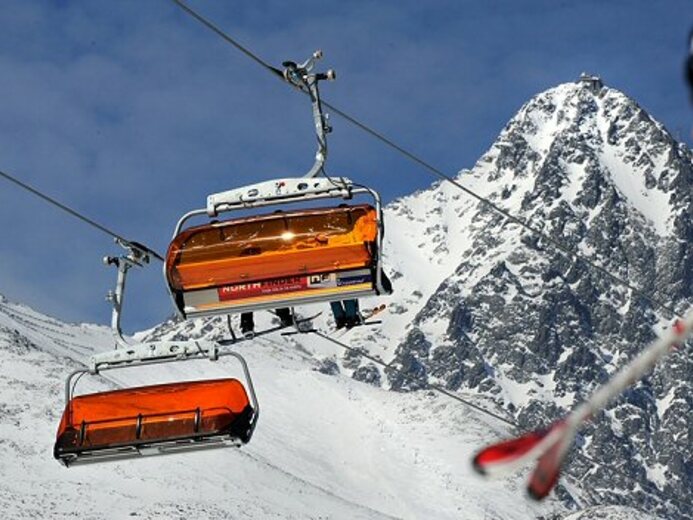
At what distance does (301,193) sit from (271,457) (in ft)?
380

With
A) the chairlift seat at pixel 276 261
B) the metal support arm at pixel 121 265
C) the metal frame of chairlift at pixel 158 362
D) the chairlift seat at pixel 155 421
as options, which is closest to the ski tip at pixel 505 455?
the metal frame of chairlift at pixel 158 362

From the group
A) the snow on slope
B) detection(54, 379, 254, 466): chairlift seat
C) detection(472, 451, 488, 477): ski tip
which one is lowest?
detection(472, 451, 488, 477): ski tip

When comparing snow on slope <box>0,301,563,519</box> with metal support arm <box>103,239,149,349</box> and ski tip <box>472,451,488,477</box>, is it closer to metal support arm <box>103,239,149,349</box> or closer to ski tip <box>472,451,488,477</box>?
metal support arm <box>103,239,149,349</box>

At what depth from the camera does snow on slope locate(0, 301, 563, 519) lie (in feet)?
309

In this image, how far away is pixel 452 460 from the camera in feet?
497

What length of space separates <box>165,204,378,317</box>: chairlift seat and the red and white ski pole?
39.9ft

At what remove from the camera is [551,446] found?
111 inches

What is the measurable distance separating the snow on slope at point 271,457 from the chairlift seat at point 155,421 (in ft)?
235

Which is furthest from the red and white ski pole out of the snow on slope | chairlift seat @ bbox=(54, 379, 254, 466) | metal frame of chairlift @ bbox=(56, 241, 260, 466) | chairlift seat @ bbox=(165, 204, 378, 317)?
the snow on slope

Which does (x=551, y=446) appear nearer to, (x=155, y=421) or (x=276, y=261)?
(x=155, y=421)

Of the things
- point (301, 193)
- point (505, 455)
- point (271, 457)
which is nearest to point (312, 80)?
point (301, 193)

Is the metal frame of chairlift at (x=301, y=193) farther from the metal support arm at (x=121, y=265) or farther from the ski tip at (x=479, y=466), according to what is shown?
the ski tip at (x=479, y=466)

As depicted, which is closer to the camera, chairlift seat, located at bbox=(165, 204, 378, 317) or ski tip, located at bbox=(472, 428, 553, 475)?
ski tip, located at bbox=(472, 428, 553, 475)

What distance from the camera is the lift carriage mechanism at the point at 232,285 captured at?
15.2m
